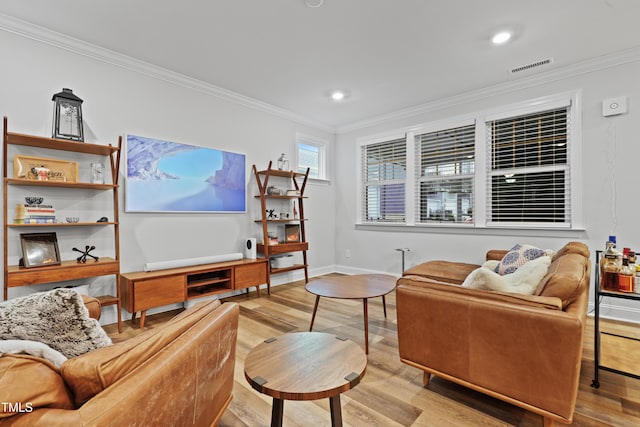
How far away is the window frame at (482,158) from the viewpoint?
333cm

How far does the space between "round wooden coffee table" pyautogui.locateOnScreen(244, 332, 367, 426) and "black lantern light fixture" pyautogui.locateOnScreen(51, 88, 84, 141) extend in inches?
101

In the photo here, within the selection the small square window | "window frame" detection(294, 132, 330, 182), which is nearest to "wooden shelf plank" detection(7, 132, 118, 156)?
the small square window

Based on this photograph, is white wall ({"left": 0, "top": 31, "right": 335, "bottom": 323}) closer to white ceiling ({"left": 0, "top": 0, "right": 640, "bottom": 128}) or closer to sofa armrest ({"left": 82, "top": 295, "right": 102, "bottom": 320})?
white ceiling ({"left": 0, "top": 0, "right": 640, "bottom": 128})

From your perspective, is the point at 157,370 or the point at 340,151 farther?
the point at 340,151

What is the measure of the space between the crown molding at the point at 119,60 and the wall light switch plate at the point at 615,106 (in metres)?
3.82

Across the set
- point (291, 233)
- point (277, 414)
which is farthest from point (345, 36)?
point (277, 414)

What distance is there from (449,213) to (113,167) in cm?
406

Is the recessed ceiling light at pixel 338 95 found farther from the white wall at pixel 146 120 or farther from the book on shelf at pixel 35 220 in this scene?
the book on shelf at pixel 35 220

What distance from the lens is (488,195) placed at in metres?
3.96

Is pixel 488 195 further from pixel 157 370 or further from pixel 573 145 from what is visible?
pixel 157 370

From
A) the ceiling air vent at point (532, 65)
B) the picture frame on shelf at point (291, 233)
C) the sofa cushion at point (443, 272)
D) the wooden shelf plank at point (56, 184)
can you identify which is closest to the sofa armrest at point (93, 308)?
the wooden shelf plank at point (56, 184)

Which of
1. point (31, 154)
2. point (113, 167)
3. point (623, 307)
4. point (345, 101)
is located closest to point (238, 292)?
point (113, 167)

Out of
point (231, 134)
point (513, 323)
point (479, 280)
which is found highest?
point (231, 134)

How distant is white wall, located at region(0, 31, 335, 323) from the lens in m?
2.63
